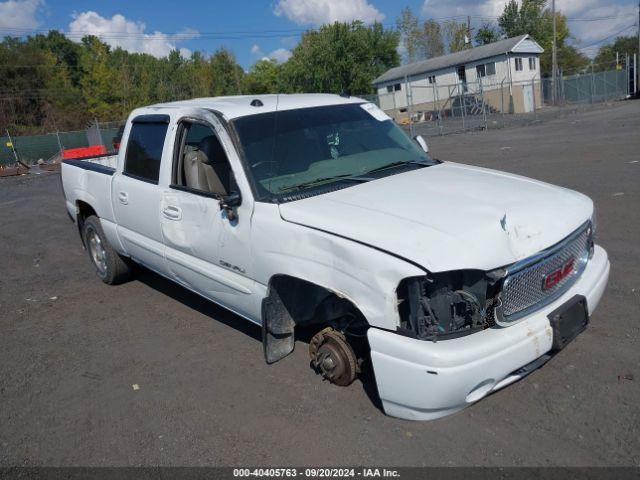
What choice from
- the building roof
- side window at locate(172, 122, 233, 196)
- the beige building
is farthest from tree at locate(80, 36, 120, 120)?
side window at locate(172, 122, 233, 196)

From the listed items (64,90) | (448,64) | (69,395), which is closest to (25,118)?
(64,90)

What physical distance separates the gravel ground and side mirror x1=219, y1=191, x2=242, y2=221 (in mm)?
1175

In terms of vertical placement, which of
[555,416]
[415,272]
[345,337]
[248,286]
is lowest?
[555,416]

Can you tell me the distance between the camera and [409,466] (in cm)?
295

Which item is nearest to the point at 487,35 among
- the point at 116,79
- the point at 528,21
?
the point at 528,21

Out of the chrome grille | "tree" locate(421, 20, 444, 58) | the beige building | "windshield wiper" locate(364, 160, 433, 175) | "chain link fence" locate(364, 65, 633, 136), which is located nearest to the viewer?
the chrome grille

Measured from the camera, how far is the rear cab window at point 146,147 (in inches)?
192

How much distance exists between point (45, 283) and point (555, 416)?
600cm

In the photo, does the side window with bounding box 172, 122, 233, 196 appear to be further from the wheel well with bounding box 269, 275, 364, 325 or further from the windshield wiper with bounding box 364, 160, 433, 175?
the windshield wiper with bounding box 364, 160, 433, 175

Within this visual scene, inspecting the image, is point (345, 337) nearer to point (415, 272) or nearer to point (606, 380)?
point (415, 272)

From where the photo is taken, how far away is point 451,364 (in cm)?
282

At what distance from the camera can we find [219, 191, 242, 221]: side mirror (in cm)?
379

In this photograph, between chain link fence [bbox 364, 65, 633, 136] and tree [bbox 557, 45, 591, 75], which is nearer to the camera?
chain link fence [bbox 364, 65, 633, 136]

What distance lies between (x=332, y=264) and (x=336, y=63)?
189ft
